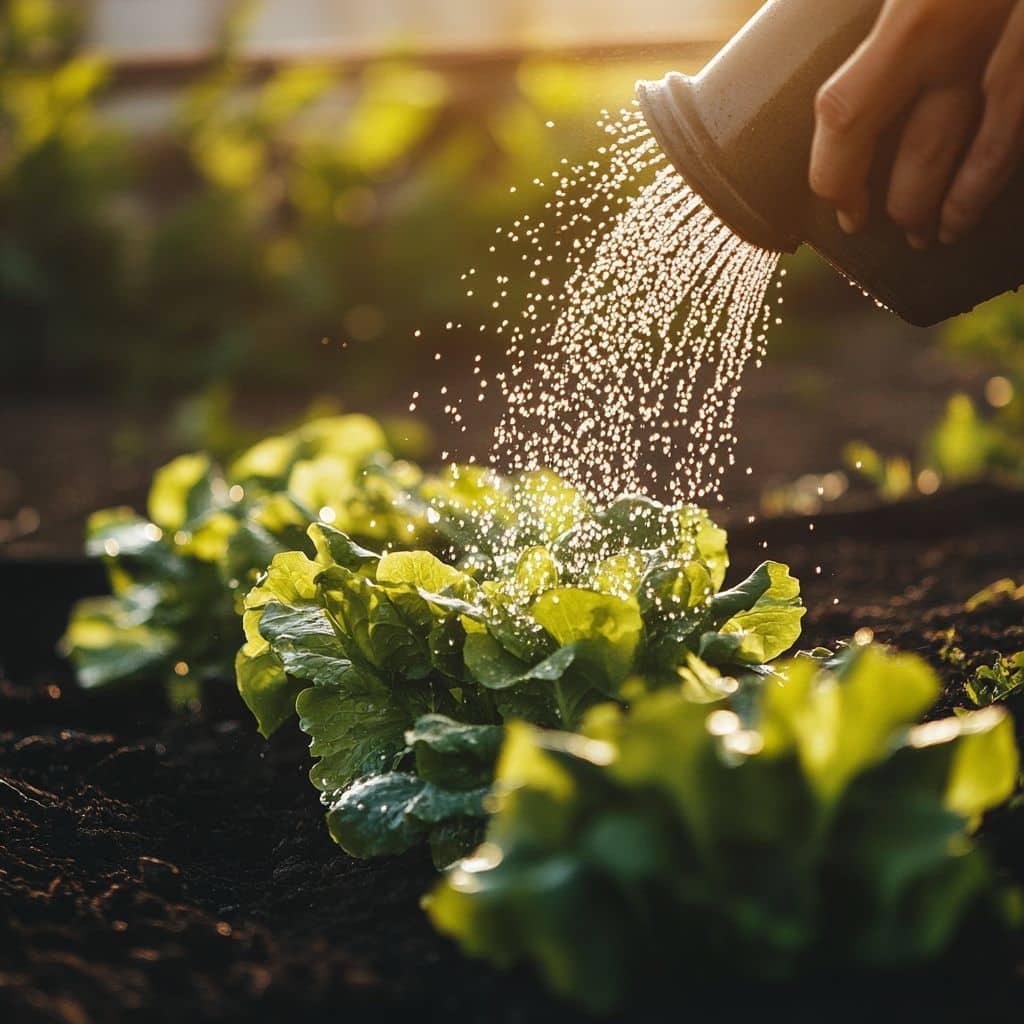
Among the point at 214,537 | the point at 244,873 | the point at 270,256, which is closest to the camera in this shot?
the point at 244,873

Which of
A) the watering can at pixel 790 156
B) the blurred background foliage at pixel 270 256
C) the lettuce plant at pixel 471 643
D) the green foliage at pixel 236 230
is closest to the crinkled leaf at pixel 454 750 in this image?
the lettuce plant at pixel 471 643

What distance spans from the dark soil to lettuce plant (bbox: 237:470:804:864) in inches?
6.2

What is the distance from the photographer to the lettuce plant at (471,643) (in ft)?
5.80

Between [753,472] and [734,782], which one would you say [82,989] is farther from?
[753,472]

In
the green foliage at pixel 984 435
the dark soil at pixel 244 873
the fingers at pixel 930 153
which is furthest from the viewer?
the green foliage at pixel 984 435

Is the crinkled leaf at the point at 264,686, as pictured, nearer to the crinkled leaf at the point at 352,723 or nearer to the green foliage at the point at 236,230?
the crinkled leaf at the point at 352,723

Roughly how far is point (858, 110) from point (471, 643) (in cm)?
89

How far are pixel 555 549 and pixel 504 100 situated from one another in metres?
6.79

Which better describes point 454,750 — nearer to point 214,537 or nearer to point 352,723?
point 352,723

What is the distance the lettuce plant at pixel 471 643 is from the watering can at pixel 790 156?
48 cm

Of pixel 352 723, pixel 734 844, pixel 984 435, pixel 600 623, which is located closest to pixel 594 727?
pixel 734 844

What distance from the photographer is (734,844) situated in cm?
135

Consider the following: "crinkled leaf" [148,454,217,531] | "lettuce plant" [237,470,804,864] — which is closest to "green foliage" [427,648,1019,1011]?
"lettuce plant" [237,470,804,864]

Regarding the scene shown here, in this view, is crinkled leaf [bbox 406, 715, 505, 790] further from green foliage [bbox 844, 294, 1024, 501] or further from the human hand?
green foliage [bbox 844, 294, 1024, 501]
